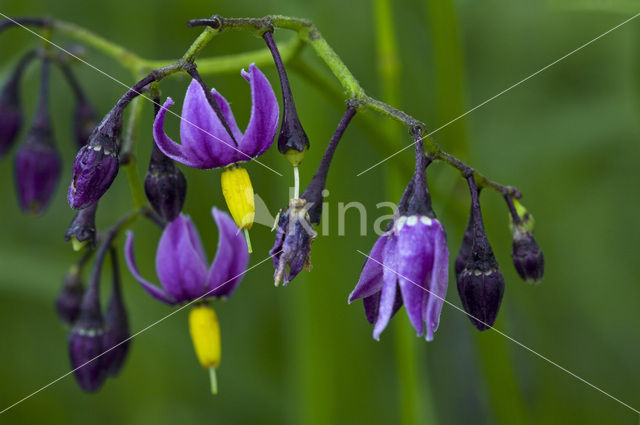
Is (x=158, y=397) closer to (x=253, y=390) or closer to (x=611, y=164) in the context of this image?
(x=253, y=390)

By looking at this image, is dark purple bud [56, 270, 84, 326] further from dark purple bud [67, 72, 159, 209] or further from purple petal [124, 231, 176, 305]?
dark purple bud [67, 72, 159, 209]

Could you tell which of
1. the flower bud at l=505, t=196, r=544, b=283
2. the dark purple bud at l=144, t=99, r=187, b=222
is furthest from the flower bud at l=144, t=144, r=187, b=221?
the flower bud at l=505, t=196, r=544, b=283

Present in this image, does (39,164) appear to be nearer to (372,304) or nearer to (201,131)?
(201,131)

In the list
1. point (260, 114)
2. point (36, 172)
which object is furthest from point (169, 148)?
point (36, 172)

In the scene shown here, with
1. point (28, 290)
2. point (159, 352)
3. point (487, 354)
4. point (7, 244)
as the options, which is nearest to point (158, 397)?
point (159, 352)

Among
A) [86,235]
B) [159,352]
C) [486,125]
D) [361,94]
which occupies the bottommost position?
[159,352]

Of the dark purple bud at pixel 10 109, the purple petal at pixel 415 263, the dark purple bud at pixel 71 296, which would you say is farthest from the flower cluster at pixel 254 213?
the dark purple bud at pixel 10 109
